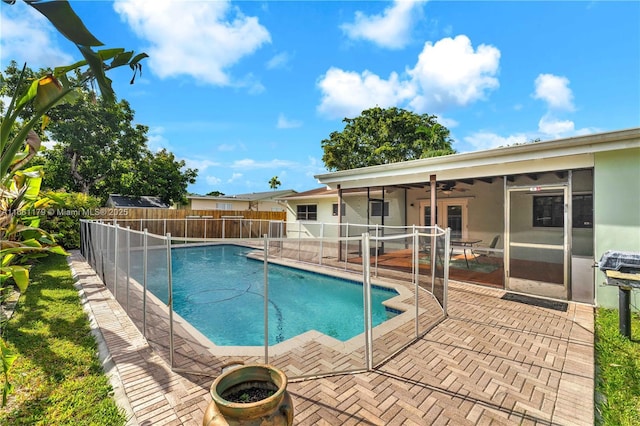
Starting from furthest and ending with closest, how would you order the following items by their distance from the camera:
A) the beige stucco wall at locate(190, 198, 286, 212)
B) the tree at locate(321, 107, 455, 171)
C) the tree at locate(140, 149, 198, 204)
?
the beige stucco wall at locate(190, 198, 286, 212)
the tree at locate(321, 107, 455, 171)
the tree at locate(140, 149, 198, 204)

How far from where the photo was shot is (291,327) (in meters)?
4.98

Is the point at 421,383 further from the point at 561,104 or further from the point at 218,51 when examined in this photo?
the point at 561,104

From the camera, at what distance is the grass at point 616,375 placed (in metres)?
2.62

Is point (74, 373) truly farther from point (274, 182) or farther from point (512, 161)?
point (274, 182)

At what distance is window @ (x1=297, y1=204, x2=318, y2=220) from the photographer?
15.8 metres

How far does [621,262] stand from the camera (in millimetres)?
4453

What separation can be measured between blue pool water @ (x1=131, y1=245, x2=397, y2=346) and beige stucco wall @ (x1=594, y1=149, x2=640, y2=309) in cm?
398

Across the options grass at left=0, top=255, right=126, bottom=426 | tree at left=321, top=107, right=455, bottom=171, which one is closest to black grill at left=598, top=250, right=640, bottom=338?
grass at left=0, top=255, right=126, bottom=426

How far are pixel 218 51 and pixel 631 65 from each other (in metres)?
13.0

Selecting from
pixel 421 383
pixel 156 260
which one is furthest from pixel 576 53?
pixel 156 260

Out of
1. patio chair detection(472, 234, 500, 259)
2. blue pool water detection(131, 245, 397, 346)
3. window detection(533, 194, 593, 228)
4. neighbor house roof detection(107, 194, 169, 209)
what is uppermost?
neighbor house roof detection(107, 194, 169, 209)

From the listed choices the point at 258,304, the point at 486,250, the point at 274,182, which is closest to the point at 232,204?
the point at 258,304

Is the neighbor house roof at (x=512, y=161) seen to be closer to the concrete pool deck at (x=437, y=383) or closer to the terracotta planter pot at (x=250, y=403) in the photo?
the concrete pool deck at (x=437, y=383)

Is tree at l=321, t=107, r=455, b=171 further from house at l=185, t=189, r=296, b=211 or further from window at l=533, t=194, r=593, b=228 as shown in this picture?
window at l=533, t=194, r=593, b=228
